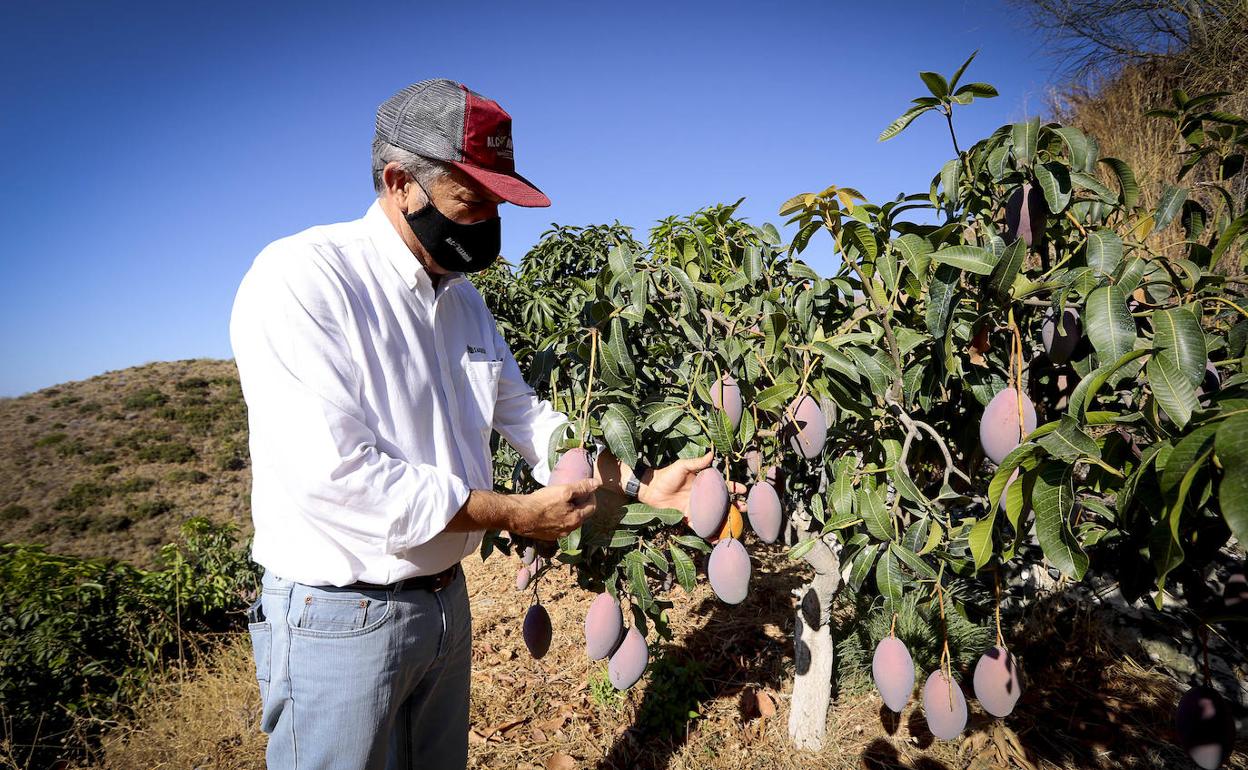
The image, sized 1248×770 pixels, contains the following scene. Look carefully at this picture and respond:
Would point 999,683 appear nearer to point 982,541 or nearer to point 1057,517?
point 982,541

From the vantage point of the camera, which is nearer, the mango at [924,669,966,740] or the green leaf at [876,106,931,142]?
the green leaf at [876,106,931,142]

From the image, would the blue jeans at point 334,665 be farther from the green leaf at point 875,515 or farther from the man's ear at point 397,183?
the green leaf at point 875,515

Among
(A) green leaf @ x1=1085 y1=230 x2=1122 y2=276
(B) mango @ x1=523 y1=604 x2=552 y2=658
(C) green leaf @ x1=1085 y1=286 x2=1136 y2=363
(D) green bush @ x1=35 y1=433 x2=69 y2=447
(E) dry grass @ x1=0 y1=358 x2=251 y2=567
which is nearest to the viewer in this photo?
(C) green leaf @ x1=1085 y1=286 x2=1136 y2=363

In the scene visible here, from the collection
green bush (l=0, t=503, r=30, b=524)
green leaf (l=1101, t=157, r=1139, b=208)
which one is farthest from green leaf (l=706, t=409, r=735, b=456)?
green bush (l=0, t=503, r=30, b=524)

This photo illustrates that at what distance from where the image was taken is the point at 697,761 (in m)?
2.49

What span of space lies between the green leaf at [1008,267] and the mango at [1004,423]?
0.23 metres

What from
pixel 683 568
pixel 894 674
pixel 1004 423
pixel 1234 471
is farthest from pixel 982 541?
pixel 894 674

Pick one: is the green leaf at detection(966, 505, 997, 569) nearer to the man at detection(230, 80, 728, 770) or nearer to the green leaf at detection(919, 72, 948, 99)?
the man at detection(230, 80, 728, 770)

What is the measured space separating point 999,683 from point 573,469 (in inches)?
45.1

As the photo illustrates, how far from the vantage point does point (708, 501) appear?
1.44 metres

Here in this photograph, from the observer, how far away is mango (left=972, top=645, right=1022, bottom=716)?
1.52 meters

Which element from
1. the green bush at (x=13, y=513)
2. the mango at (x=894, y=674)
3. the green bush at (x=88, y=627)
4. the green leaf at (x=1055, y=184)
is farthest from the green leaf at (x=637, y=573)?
the green bush at (x=13, y=513)

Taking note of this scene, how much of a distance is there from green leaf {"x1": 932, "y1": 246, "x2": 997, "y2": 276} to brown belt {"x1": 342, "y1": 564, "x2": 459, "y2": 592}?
1.23 metres

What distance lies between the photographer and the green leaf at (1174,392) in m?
0.77
